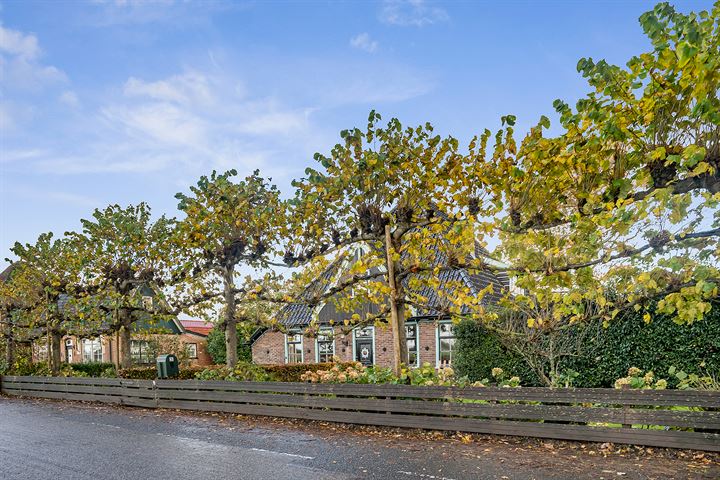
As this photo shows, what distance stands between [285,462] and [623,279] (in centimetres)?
683

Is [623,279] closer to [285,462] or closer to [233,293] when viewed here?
[285,462]

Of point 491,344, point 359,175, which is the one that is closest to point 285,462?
point 359,175

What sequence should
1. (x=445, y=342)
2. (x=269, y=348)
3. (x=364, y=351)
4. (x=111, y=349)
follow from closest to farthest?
1. (x=445, y=342)
2. (x=364, y=351)
3. (x=269, y=348)
4. (x=111, y=349)

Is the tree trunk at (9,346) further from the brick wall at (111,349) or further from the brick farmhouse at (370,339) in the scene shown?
the brick farmhouse at (370,339)

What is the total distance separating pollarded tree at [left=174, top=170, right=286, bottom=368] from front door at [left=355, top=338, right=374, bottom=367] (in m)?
11.5

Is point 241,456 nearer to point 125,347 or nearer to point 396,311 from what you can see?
point 396,311

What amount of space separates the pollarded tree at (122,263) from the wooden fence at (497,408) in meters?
5.42

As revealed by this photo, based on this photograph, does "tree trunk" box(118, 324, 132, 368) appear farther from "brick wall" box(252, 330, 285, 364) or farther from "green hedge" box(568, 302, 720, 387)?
"green hedge" box(568, 302, 720, 387)

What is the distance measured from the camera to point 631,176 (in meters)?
8.83

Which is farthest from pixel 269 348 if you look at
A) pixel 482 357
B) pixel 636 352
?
pixel 636 352

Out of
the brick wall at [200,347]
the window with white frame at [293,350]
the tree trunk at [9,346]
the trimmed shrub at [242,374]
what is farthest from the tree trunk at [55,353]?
the brick wall at [200,347]

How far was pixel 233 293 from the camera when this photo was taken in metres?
15.8

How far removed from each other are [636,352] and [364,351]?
43.8 ft

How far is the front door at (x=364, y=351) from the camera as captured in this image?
Answer: 2667 centimetres
